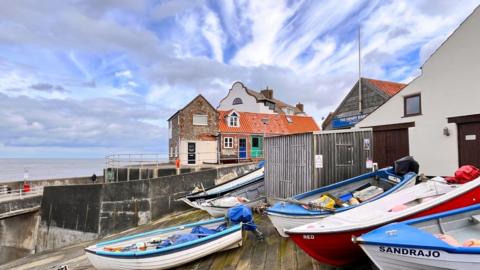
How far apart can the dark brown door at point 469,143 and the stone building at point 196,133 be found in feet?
58.5

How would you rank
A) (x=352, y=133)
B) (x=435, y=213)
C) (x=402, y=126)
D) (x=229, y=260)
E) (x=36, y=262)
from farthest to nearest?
(x=402, y=126) → (x=36, y=262) → (x=352, y=133) → (x=229, y=260) → (x=435, y=213)

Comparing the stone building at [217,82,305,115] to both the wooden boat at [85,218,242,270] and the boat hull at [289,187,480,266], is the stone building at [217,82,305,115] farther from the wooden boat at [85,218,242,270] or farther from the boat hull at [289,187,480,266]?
the boat hull at [289,187,480,266]

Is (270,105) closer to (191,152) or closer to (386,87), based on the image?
(191,152)

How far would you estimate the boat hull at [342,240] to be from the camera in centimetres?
461

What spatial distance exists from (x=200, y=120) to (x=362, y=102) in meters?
13.4

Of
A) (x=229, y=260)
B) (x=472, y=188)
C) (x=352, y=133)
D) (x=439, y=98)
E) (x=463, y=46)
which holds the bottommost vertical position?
(x=229, y=260)

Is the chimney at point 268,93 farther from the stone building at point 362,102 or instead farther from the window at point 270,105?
the stone building at point 362,102

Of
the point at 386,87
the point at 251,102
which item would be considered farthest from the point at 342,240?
the point at 251,102

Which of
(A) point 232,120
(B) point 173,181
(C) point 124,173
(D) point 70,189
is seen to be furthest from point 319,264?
(A) point 232,120

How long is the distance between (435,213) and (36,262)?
1113 cm

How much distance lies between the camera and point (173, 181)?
13266 mm

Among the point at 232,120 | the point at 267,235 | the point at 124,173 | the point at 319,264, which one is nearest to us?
the point at 319,264

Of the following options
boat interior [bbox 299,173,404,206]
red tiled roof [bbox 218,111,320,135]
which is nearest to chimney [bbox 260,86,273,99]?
red tiled roof [bbox 218,111,320,135]

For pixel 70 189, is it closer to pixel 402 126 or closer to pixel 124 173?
pixel 124 173
